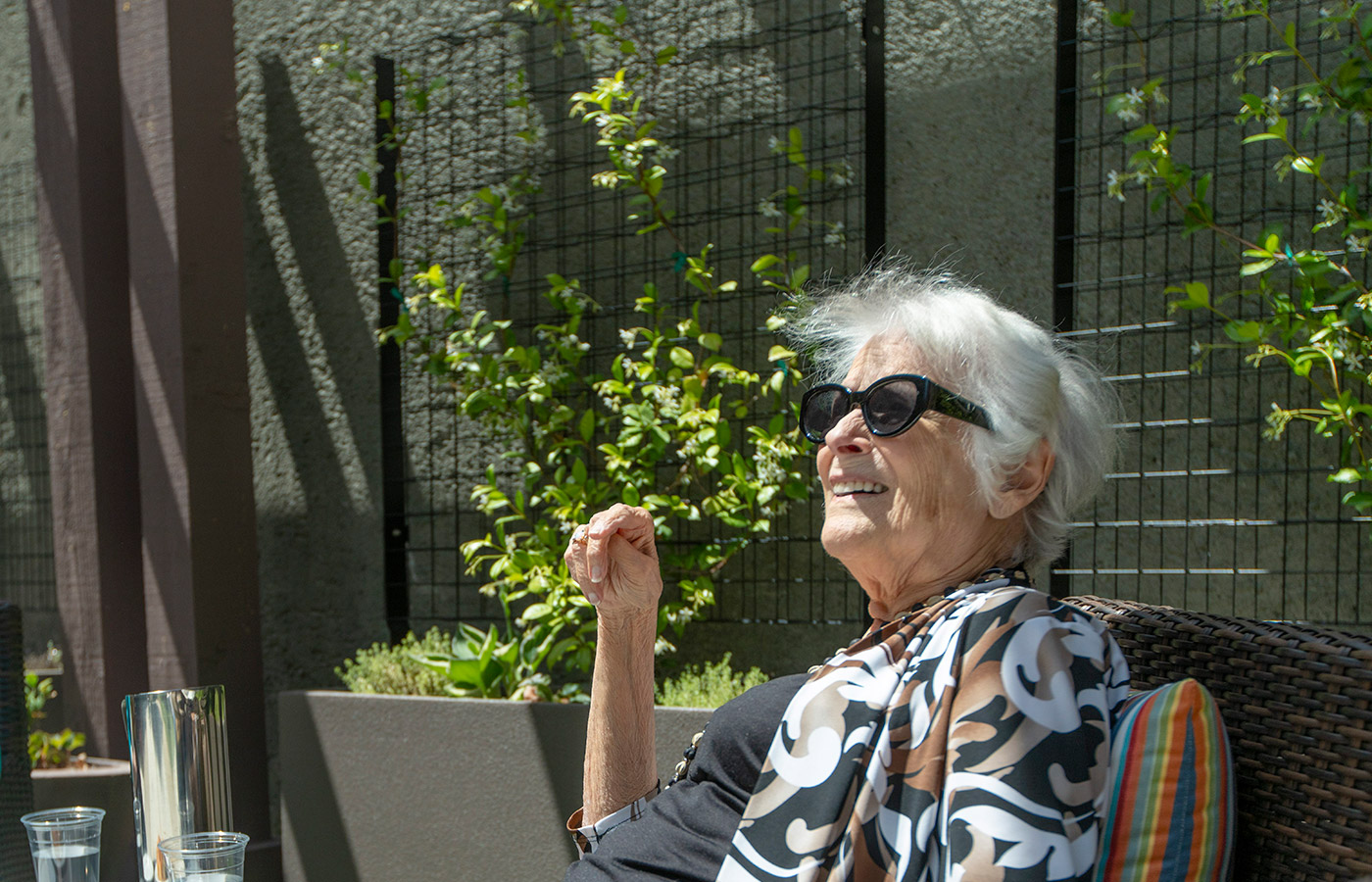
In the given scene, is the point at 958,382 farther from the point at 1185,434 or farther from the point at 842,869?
the point at 1185,434

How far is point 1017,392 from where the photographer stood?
163 cm

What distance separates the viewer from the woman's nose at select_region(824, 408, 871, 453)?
1.70 metres

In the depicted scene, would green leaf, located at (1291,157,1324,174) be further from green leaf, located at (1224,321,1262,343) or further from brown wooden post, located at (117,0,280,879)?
brown wooden post, located at (117,0,280,879)

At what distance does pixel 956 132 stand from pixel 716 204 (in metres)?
0.77

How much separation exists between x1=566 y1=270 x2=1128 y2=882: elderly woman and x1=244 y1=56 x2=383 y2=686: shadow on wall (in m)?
2.61

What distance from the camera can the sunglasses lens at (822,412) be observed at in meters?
1.76

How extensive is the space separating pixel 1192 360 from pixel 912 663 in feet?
6.62

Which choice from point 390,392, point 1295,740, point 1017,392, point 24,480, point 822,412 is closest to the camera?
point 1295,740

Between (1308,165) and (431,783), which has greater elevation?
(1308,165)

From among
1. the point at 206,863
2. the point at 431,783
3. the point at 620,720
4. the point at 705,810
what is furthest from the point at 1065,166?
the point at 206,863

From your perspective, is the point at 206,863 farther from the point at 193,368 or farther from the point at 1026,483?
the point at 193,368

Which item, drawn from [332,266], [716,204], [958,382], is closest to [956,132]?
[716,204]

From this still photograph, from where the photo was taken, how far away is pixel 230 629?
3.63 metres

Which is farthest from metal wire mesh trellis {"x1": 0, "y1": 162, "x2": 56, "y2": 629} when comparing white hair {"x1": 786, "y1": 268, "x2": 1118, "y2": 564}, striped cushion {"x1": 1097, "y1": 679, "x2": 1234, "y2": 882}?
striped cushion {"x1": 1097, "y1": 679, "x2": 1234, "y2": 882}
